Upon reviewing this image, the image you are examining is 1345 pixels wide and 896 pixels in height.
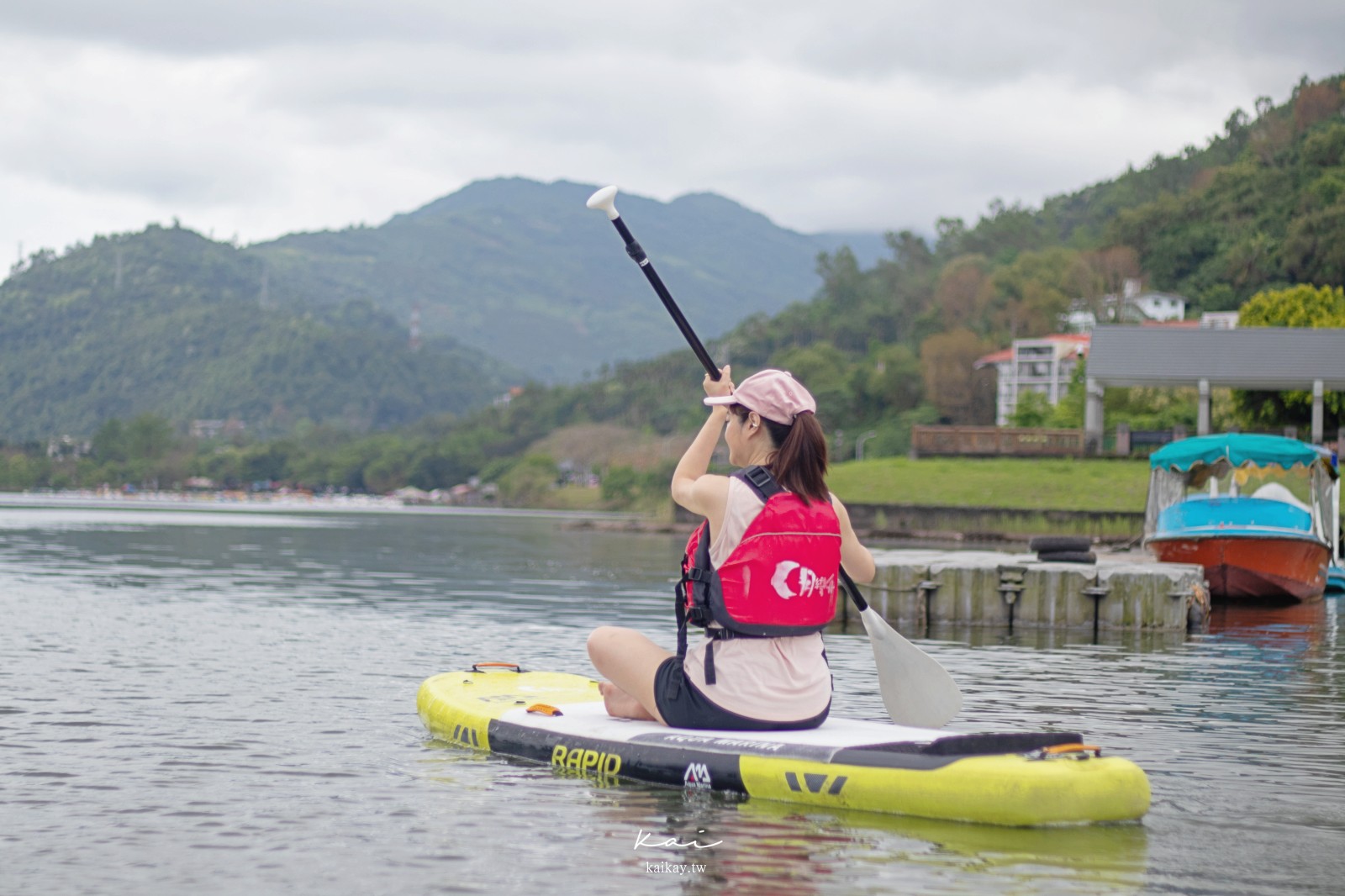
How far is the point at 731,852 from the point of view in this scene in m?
6.93

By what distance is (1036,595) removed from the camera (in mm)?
21078

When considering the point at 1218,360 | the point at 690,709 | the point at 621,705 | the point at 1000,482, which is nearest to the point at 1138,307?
the point at 1218,360

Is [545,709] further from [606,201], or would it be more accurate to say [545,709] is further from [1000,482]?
[1000,482]

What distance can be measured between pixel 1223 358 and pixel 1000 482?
10.0 m

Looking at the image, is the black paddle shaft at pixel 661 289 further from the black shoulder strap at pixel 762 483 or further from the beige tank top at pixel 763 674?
the beige tank top at pixel 763 674

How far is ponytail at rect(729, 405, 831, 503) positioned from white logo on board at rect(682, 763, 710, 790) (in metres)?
1.66

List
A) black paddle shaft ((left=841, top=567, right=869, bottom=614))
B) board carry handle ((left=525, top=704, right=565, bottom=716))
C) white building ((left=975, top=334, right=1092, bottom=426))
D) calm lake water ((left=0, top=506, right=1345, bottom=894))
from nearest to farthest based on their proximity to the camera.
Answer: calm lake water ((left=0, top=506, right=1345, bottom=894)) < black paddle shaft ((left=841, top=567, right=869, bottom=614)) < board carry handle ((left=525, top=704, right=565, bottom=716)) < white building ((left=975, top=334, right=1092, bottom=426))

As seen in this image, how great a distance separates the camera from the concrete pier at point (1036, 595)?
20.3 metres

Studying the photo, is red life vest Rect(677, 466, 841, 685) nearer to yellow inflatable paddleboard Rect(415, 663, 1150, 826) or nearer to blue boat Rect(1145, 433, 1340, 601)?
yellow inflatable paddleboard Rect(415, 663, 1150, 826)

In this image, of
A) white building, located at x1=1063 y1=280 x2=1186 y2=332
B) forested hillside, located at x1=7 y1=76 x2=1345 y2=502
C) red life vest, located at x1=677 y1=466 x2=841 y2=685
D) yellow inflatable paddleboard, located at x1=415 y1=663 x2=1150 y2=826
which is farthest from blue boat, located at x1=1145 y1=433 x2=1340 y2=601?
white building, located at x1=1063 y1=280 x2=1186 y2=332

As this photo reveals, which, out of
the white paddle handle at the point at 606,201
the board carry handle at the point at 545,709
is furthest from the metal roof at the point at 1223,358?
the board carry handle at the point at 545,709

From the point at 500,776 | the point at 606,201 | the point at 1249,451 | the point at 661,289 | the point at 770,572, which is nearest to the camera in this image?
the point at 770,572

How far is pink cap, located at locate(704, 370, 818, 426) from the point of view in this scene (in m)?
7.43

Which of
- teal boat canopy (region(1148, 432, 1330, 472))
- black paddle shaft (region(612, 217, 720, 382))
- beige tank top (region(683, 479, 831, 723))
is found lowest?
A: beige tank top (region(683, 479, 831, 723))
